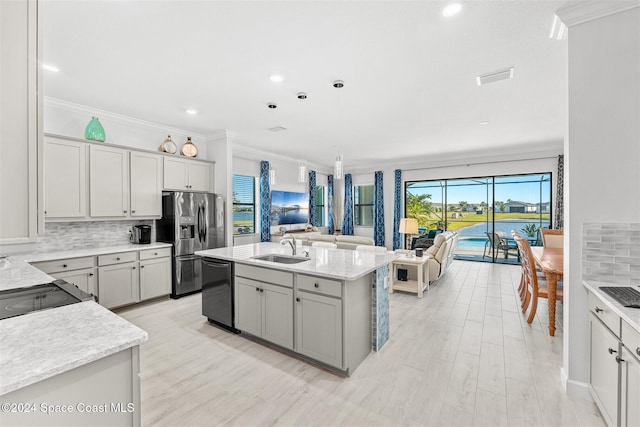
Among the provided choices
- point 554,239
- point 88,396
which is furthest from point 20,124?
point 554,239

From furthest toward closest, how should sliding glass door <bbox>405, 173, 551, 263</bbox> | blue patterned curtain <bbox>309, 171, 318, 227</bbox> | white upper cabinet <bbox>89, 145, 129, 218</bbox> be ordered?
blue patterned curtain <bbox>309, 171, 318, 227</bbox>, sliding glass door <bbox>405, 173, 551, 263</bbox>, white upper cabinet <bbox>89, 145, 129, 218</bbox>

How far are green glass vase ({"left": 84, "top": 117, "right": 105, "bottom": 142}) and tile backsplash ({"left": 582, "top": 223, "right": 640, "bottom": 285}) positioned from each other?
17.2 ft

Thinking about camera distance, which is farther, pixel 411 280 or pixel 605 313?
pixel 411 280

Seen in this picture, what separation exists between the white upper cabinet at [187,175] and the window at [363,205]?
5.48m

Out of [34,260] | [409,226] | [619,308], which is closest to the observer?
[619,308]

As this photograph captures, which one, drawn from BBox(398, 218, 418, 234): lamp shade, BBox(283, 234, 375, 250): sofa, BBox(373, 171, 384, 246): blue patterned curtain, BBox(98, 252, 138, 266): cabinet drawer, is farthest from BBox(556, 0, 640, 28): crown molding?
BBox(373, 171, 384, 246): blue patterned curtain

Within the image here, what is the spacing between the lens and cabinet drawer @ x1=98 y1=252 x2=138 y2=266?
354 cm

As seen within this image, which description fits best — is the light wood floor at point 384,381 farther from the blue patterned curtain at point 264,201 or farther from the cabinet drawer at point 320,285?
the blue patterned curtain at point 264,201

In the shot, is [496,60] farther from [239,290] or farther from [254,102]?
[239,290]

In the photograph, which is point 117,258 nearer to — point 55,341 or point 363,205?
point 55,341

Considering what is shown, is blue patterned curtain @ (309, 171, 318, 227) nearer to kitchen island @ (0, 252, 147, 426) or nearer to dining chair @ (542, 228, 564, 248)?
dining chair @ (542, 228, 564, 248)

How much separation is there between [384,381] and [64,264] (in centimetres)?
376

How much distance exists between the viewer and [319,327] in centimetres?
237

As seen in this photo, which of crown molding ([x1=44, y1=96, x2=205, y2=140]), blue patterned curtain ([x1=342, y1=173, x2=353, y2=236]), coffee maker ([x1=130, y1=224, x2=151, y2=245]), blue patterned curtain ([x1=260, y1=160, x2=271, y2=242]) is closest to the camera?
crown molding ([x1=44, y1=96, x2=205, y2=140])
